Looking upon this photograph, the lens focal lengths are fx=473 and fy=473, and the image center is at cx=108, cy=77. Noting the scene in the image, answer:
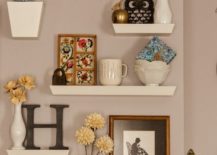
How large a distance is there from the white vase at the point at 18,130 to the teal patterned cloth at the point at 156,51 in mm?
556

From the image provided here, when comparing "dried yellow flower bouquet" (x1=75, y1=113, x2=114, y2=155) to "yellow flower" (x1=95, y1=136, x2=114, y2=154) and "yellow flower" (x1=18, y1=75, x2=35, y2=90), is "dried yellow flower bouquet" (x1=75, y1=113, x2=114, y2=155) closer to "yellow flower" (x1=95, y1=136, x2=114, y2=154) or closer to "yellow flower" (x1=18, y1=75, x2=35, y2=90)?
"yellow flower" (x1=95, y1=136, x2=114, y2=154)

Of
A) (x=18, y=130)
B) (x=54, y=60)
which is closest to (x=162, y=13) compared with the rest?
(x=54, y=60)

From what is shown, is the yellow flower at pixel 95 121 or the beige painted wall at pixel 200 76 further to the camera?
the beige painted wall at pixel 200 76

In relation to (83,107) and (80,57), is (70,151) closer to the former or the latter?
(83,107)

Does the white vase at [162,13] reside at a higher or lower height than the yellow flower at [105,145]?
higher

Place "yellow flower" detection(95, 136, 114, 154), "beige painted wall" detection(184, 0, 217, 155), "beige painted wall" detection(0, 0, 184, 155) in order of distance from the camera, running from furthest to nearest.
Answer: "beige painted wall" detection(184, 0, 217, 155) < "beige painted wall" detection(0, 0, 184, 155) < "yellow flower" detection(95, 136, 114, 154)

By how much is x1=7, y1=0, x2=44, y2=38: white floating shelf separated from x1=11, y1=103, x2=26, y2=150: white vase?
323mm

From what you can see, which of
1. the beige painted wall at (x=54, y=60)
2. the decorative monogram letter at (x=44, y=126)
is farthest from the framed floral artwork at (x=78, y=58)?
the decorative monogram letter at (x=44, y=126)

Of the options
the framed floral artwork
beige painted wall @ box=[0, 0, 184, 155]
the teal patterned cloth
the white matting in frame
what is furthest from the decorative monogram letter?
the teal patterned cloth

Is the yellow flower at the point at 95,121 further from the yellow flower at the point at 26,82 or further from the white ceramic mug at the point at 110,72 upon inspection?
the yellow flower at the point at 26,82

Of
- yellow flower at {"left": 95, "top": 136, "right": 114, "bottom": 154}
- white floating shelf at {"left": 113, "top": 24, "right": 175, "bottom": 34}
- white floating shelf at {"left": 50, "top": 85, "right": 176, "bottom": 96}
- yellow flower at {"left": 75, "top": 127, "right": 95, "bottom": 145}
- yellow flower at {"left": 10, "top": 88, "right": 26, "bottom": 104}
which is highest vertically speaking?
white floating shelf at {"left": 113, "top": 24, "right": 175, "bottom": 34}

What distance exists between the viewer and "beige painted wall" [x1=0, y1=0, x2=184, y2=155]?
6.71 feet

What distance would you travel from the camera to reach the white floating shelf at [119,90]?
6.43ft

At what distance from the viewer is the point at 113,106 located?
6.73 feet
